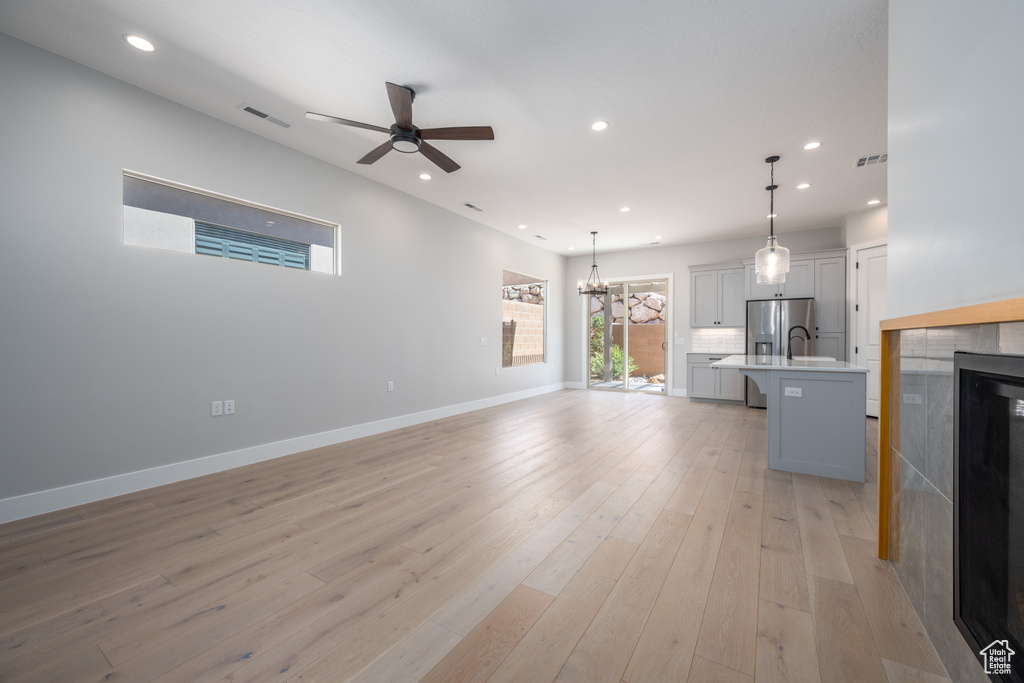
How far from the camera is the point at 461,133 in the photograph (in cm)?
279

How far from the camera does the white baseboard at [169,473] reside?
2.40 meters

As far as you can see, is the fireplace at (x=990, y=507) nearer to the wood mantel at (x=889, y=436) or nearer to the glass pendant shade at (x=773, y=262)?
the wood mantel at (x=889, y=436)

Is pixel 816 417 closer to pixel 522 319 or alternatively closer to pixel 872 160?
pixel 872 160

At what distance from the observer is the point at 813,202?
501 centimetres

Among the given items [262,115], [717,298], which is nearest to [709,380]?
[717,298]

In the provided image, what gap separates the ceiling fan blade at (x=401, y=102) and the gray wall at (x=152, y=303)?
67.4 inches

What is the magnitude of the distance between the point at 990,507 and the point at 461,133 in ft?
9.96

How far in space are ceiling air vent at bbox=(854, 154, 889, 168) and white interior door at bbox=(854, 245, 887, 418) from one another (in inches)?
72.0

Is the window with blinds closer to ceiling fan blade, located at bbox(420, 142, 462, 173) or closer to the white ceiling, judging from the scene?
the white ceiling

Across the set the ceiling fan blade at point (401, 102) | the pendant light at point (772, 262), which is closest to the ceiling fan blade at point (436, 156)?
the ceiling fan blade at point (401, 102)

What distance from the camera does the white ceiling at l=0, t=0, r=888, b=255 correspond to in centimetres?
215

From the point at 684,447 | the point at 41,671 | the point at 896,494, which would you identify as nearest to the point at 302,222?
the point at 41,671

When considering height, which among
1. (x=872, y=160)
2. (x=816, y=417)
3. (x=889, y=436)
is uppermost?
(x=872, y=160)

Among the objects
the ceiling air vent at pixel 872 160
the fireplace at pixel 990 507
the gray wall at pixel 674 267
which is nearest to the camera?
the fireplace at pixel 990 507
